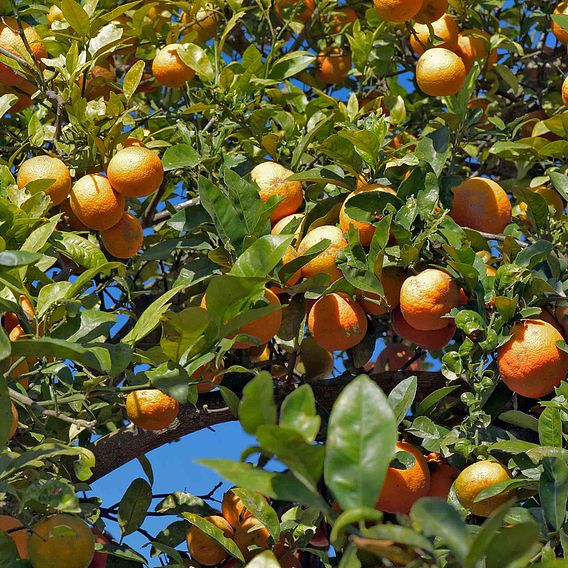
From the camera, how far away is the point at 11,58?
6.69 feet

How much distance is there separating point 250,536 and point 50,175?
93 cm

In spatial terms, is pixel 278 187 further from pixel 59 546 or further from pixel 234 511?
pixel 59 546

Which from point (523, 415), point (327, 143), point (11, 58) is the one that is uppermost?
point (11, 58)

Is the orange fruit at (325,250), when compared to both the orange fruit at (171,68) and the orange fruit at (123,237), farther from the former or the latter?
the orange fruit at (171,68)

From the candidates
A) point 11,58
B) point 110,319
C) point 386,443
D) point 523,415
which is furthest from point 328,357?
point 386,443

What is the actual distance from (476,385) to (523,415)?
0.11 meters

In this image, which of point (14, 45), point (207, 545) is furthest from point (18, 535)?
point (14, 45)

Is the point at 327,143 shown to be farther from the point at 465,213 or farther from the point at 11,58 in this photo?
the point at 11,58

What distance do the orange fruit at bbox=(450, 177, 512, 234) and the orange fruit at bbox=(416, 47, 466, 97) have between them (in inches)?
15.3

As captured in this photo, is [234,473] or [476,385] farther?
[476,385]

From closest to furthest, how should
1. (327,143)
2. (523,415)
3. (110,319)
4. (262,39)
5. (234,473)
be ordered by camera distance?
(234,473)
(110,319)
(523,415)
(327,143)
(262,39)

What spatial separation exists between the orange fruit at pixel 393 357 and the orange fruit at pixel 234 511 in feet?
2.97

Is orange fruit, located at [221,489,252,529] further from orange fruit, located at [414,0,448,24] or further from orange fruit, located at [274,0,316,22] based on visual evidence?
orange fruit, located at [274,0,316,22]

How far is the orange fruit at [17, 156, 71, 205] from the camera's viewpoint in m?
1.90
